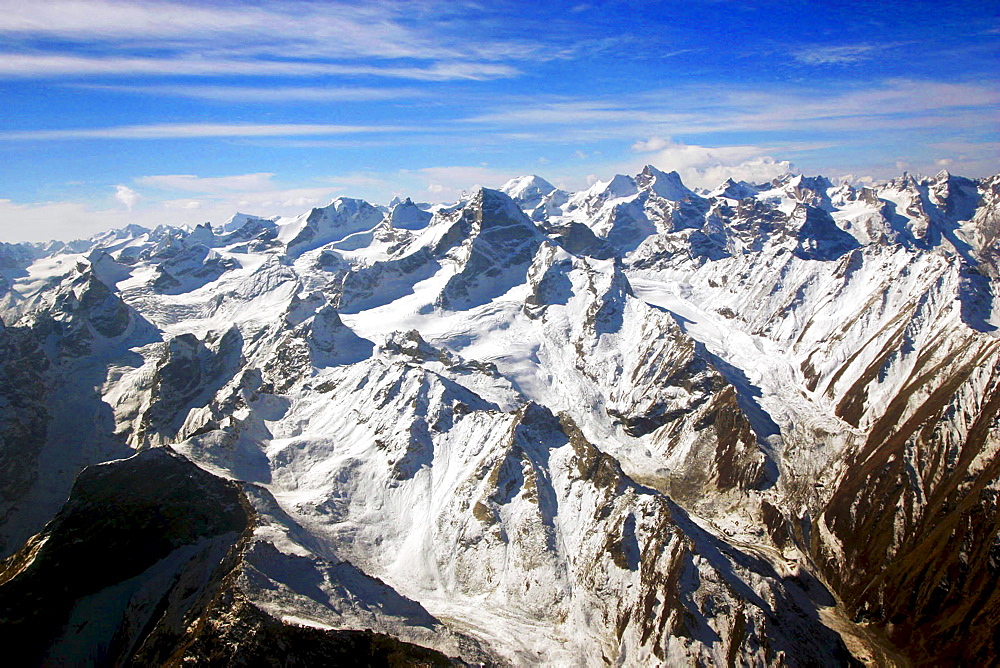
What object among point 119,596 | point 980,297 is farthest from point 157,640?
point 980,297

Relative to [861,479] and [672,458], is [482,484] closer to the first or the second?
[672,458]

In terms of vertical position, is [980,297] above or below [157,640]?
above

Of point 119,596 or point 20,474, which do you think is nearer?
point 119,596

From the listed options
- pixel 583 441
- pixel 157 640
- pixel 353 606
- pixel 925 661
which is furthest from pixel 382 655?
pixel 925 661

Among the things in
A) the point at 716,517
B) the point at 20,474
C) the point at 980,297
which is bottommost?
the point at 20,474

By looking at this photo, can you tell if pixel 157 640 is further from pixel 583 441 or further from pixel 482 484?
pixel 583 441

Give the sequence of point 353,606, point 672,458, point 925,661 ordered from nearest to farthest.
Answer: point 353,606, point 925,661, point 672,458

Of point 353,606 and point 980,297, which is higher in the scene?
point 980,297

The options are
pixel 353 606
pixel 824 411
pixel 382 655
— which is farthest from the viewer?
pixel 824 411

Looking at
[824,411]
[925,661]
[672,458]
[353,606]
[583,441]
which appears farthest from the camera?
[824,411]
